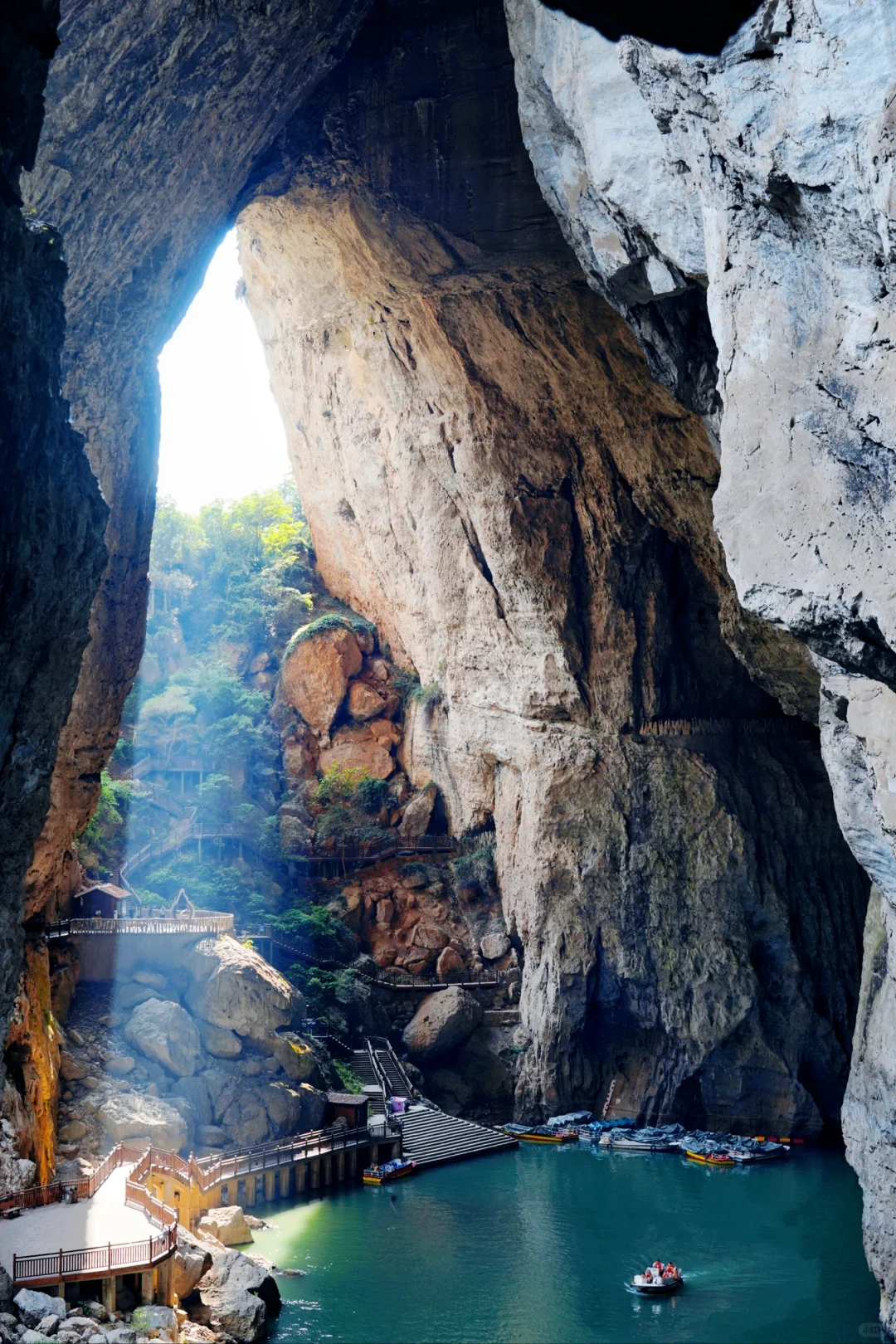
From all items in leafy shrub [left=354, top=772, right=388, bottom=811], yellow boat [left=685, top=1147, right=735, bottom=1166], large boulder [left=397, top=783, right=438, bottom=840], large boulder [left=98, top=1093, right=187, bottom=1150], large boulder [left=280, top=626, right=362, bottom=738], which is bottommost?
yellow boat [left=685, top=1147, right=735, bottom=1166]

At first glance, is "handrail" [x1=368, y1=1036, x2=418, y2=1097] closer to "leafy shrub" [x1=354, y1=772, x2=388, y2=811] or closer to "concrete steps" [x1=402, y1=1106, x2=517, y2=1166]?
"concrete steps" [x1=402, y1=1106, x2=517, y2=1166]

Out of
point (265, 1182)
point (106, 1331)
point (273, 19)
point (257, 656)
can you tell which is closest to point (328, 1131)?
point (265, 1182)

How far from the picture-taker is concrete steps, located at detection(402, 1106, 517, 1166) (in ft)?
96.3

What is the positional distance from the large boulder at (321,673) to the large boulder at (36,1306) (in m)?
25.8

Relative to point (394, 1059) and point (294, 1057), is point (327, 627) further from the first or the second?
point (294, 1057)

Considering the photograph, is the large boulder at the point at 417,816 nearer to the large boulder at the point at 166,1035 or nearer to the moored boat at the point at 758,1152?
the large boulder at the point at 166,1035

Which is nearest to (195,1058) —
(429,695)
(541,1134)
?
(541,1134)

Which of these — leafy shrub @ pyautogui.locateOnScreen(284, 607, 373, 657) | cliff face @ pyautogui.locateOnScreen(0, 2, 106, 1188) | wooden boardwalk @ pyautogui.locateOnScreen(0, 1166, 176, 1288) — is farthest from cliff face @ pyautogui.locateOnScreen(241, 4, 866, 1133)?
cliff face @ pyautogui.locateOnScreen(0, 2, 106, 1188)

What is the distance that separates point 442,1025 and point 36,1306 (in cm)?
1848

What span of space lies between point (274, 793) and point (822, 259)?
31.0 metres

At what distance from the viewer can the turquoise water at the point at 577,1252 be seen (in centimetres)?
1962

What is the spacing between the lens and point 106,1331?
16016 mm

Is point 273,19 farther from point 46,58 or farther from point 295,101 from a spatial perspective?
point 46,58

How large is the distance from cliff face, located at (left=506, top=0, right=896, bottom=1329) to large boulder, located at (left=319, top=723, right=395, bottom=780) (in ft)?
84.8
